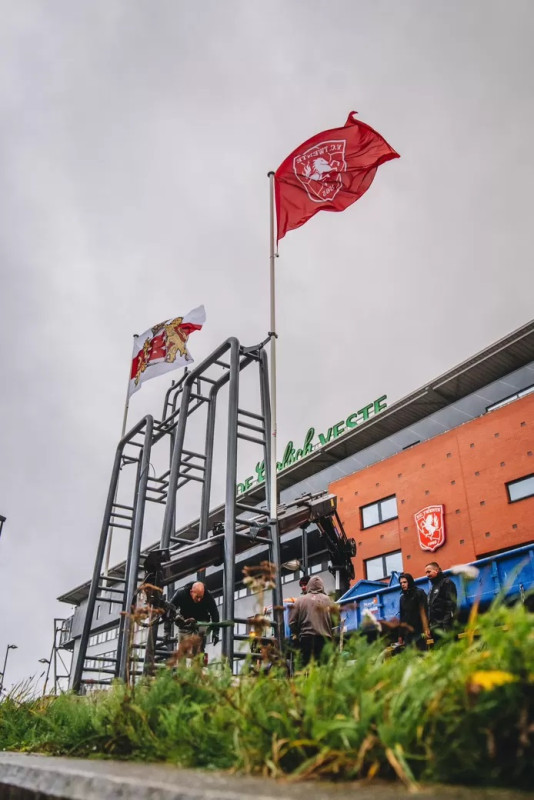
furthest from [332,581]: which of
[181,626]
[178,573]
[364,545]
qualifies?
[181,626]

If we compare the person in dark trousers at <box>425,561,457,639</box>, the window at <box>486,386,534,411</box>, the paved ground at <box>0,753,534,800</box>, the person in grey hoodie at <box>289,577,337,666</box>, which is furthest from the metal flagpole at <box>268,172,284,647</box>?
the window at <box>486,386,534,411</box>

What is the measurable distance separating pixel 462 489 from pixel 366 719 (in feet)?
70.4

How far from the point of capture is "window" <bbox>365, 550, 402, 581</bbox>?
24.0m

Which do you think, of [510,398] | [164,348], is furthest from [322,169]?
[510,398]

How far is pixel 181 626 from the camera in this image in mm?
7102

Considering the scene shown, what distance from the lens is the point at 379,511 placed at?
84.2ft

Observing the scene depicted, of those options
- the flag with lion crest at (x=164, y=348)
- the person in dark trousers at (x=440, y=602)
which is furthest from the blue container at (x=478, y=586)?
the flag with lion crest at (x=164, y=348)

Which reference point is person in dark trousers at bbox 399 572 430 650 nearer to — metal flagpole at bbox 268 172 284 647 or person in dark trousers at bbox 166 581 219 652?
metal flagpole at bbox 268 172 284 647

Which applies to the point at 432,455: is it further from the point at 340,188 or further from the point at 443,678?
the point at 443,678

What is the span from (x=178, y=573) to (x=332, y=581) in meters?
19.4

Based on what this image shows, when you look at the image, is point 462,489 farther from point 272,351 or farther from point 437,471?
point 272,351

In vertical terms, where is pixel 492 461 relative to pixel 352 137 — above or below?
below

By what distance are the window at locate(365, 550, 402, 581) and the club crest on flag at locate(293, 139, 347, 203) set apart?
1679 cm

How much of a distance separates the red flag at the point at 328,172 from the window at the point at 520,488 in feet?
43.6
